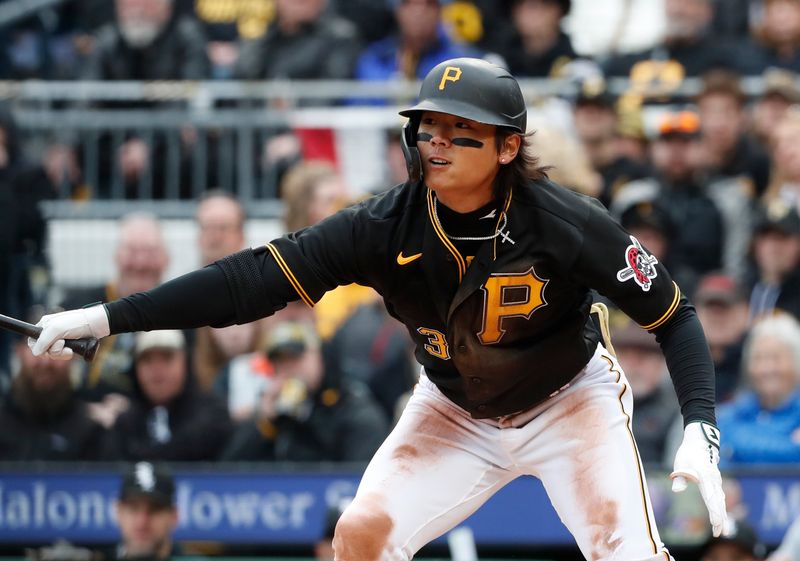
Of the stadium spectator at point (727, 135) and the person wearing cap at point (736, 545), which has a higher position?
the stadium spectator at point (727, 135)

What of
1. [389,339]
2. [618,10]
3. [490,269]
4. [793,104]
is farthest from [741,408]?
[618,10]

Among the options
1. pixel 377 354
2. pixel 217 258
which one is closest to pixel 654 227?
pixel 377 354

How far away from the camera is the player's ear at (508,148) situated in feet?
17.9

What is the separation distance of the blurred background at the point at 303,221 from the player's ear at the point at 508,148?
1.93 metres

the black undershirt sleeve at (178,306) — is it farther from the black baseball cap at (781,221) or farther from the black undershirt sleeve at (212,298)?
the black baseball cap at (781,221)

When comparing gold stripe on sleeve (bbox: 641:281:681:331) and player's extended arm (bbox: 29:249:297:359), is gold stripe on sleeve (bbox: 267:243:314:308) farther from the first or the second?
gold stripe on sleeve (bbox: 641:281:681:331)

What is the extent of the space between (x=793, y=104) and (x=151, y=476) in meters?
5.03

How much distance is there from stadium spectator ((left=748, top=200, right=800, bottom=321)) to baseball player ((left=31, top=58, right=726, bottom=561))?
385cm

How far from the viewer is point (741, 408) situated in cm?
841

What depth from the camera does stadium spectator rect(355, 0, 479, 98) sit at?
11.1m

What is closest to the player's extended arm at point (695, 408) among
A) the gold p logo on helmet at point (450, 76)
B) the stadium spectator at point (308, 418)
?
the gold p logo on helmet at point (450, 76)

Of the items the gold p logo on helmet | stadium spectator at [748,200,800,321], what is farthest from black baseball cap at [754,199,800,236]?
the gold p logo on helmet

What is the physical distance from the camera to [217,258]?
10055mm

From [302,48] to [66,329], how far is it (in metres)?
6.46
